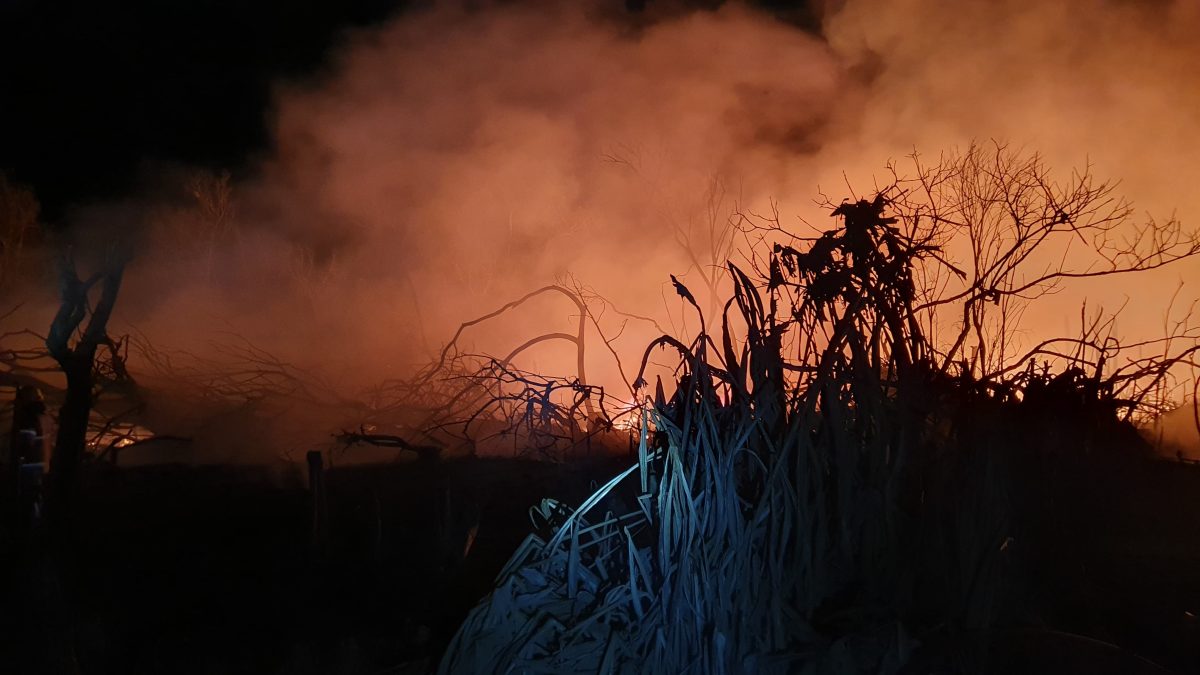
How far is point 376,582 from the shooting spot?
719 centimetres

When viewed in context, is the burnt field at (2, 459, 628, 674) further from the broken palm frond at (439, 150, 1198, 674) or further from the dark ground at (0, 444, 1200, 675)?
the broken palm frond at (439, 150, 1198, 674)

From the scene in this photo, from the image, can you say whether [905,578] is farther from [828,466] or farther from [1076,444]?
[1076,444]

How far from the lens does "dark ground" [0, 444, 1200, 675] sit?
4.87 meters

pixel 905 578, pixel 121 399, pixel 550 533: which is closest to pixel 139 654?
pixel 550 533

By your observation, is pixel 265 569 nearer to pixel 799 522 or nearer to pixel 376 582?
pixel 376 582

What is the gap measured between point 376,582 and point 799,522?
4417mm

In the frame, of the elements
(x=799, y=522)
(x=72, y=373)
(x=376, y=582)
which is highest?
(x=72, y=373)

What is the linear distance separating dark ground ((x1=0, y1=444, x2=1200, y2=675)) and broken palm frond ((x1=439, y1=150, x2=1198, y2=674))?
0.38 m

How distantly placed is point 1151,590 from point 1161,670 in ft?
7.43

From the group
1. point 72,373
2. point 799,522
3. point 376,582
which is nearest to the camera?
point 799,522

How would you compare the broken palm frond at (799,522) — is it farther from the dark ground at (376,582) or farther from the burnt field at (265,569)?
the burnt field at (265,569)

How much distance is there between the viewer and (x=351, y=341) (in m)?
17.8

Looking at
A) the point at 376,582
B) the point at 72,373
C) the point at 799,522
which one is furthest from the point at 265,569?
the point at 799,522

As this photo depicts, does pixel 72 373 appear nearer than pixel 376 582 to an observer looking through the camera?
No
